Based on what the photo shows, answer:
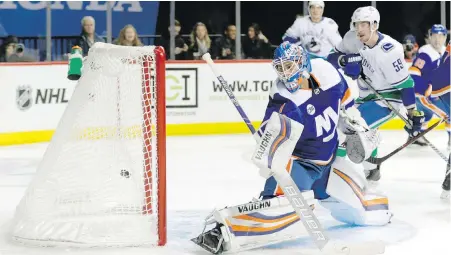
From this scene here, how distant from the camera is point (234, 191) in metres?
5.74

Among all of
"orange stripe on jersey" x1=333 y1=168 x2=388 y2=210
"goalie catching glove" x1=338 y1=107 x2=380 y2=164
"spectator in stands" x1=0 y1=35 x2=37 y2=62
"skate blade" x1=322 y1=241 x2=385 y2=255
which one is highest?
"spectator in stands" x1=0 y1=35 x2=37 y2=62

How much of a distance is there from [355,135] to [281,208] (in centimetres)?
55

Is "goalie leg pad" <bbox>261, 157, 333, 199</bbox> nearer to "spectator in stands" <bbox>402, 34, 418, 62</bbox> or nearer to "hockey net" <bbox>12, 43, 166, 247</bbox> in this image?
"hockey net" <bbox>12, 43, 166, 247</bbox>

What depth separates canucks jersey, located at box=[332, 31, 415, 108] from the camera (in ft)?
18.5

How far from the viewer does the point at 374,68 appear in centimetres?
575

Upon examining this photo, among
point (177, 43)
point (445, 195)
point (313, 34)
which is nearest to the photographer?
point (445, 195)

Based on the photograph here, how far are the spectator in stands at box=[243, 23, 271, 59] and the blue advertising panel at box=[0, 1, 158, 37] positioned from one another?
Result: 894 mm

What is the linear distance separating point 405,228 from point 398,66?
4.33 ft

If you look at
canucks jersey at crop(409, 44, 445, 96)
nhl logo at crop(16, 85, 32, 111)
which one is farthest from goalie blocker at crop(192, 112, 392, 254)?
nhl logo at crop(16, 85, 32, 111)

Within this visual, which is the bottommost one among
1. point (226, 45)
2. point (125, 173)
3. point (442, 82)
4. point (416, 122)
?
point (125, 173)

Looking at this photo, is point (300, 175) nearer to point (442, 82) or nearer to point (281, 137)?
point (281, 137)

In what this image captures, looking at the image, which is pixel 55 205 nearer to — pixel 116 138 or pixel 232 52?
pixel 116 138

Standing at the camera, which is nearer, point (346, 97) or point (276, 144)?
point (276, 144)

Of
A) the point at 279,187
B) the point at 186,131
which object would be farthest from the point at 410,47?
the point at 279,187
